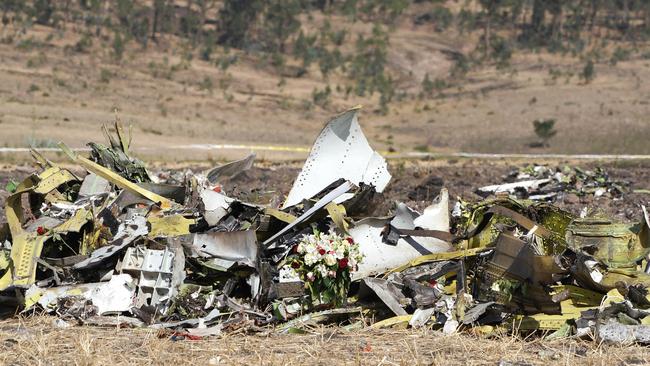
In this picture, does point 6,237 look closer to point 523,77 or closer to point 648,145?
point 648,145

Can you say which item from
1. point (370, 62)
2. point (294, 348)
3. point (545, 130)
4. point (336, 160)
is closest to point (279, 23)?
point (370, 62)

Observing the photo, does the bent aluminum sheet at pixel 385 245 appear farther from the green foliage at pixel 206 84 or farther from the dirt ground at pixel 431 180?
the green foliage at pixel 206 84

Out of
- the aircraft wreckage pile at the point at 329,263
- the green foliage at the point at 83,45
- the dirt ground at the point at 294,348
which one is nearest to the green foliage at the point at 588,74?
the green foliage at the point at 83,45

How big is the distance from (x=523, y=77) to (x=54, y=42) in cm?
2326

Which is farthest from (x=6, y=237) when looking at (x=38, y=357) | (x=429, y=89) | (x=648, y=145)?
(x=429, y=89)

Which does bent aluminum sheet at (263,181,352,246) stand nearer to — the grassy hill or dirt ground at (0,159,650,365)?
dirt ground at (0,159,650,365)

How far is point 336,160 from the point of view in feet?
27.3

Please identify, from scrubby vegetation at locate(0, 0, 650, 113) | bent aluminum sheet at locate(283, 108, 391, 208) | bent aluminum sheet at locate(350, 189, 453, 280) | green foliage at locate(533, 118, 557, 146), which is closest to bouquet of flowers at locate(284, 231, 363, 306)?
bent aluminum sheet at locate(350, 189, 453, 280)

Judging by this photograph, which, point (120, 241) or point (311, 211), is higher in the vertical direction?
point (311, 211)

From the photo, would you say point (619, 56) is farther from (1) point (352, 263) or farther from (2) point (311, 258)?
(2) point (311, 258)

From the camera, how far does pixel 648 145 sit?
26.0 m

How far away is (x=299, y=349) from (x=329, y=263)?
90 centimetres

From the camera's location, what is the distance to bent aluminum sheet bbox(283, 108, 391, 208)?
8.24 metres

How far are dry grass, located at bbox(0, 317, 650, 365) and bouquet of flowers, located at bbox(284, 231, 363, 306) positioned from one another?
46cm
